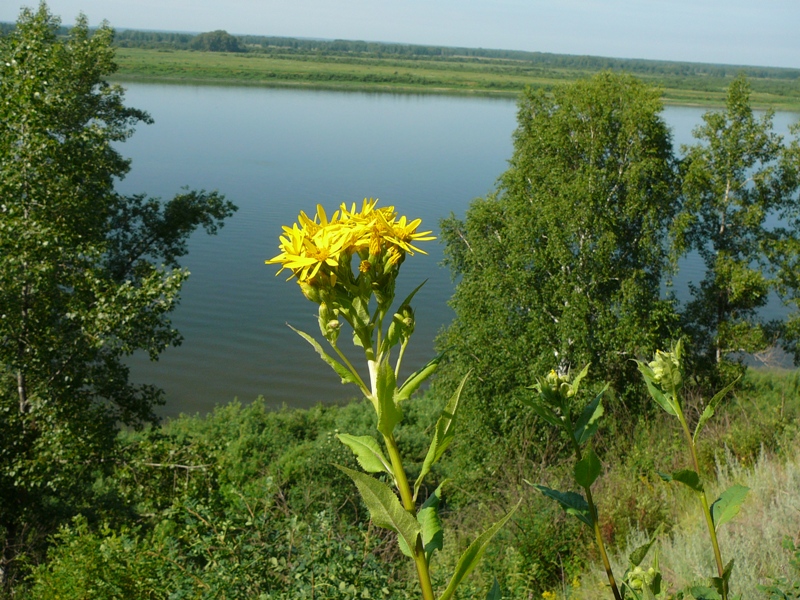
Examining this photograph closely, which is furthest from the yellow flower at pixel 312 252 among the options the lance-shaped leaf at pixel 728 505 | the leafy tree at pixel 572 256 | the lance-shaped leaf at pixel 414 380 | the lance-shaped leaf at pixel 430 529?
the leafy tree at pixel 572 256

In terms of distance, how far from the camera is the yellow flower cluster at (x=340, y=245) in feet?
4.37

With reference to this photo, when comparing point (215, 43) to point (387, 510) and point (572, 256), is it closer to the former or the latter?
point (572, 256)

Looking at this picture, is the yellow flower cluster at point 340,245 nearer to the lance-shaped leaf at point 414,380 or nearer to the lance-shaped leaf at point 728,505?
the lance-shaped leaf at point 414,380

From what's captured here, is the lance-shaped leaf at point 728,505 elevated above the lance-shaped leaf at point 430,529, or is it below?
below

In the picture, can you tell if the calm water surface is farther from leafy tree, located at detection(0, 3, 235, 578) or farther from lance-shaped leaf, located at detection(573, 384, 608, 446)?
lance-shaped leaf, located at detection(573, 384, 608, 446)

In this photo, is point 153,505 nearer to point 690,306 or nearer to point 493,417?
point 493,417

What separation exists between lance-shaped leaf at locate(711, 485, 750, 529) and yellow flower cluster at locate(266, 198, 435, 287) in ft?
3.03

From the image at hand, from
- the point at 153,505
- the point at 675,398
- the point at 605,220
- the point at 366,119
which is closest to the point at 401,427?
the point at 605,220

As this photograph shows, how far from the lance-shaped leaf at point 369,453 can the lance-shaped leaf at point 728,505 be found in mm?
796

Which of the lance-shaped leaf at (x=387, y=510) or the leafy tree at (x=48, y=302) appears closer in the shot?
the lance-shaped leaf at (x=387, y=510)

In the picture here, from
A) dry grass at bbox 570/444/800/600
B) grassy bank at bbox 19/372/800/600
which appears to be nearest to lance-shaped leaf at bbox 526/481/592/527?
dry grass at bbox 570/444/800/600

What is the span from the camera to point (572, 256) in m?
11.4

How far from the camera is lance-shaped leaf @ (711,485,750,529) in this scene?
160 centimetres

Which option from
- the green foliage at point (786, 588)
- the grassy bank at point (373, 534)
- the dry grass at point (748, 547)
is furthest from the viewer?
the grassy bank at point (373, 534)
